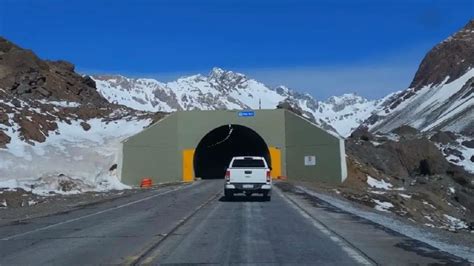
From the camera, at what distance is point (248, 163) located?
2994 centimetres

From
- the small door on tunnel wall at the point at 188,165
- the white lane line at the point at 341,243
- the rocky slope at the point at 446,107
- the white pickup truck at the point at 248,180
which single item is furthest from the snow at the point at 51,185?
the rocky slope at the point at 446,107

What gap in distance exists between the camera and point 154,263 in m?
11.1

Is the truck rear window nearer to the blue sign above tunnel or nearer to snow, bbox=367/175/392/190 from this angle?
snow, bbox=367/175/392/190

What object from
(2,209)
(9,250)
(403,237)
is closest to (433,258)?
(403,237)

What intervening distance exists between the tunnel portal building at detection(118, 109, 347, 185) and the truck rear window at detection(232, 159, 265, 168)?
2037cm

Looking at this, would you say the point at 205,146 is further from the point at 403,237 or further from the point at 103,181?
the point at 403,237

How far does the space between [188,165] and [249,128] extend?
6.44 metres

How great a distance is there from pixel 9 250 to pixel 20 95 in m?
53.7

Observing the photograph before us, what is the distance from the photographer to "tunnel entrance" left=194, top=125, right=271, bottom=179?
64562mm

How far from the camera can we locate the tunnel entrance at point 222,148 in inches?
2542

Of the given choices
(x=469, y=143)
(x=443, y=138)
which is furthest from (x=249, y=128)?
(x=443, y=138)

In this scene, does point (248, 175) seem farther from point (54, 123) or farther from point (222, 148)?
point (222, 148)

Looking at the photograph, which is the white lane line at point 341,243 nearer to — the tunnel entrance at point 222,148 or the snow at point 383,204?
the snow at point 383,204

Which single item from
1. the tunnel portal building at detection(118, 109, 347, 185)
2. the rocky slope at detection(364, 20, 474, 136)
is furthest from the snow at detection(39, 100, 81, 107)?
the rocky slope at detection(364, 20, 474, 136)
